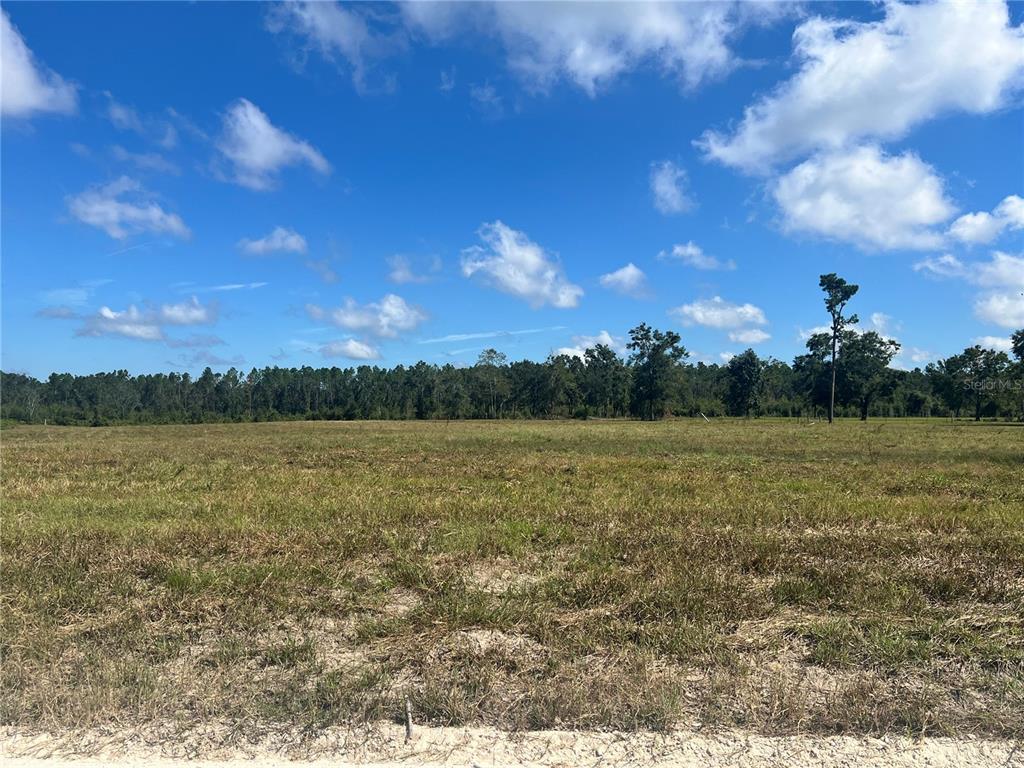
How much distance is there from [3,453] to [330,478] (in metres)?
17.0

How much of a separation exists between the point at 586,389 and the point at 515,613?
415 ft

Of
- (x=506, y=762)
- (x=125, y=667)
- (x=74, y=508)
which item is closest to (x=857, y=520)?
(x=506, y=762)

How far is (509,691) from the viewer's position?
3885mm

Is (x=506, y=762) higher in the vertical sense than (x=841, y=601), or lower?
lower

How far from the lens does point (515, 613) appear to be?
5.09 m

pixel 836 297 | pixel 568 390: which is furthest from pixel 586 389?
pixel 836 297

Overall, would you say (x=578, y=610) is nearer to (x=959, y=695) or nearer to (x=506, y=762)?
(x=506, y=762)

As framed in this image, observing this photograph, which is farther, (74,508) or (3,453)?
(3,453)

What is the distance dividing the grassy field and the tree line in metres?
66.1

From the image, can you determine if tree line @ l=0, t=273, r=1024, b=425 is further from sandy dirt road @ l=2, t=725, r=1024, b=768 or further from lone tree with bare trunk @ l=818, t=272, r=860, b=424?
sandy dirt road @ l=2, t=725, r=1024, b=768

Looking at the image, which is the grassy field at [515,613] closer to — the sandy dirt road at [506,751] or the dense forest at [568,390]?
the sandy dirt road at [506,751]

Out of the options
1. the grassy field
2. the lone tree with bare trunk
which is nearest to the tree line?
the lone tree with bare trunk

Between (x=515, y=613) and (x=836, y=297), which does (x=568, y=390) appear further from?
(x=515, y=613)

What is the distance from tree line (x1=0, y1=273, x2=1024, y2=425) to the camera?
86.1 m
